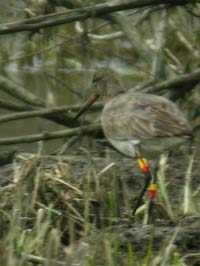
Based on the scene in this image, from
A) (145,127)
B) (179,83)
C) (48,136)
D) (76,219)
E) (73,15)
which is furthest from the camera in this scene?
(179,83)

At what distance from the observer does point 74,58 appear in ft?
33.7

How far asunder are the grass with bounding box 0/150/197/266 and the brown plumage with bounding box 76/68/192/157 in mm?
227

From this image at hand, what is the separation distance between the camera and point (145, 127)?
19.7 ft

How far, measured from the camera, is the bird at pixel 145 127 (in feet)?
19.6

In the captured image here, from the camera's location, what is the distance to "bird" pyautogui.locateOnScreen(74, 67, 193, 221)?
19.6 ft

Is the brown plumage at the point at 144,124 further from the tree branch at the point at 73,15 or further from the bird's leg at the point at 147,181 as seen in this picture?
the tree branch at the point at 73,15

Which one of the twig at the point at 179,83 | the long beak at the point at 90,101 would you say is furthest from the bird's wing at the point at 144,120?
the twig at the point at 179,83

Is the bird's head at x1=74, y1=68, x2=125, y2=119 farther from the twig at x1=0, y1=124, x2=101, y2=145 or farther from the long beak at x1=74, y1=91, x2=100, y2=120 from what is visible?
the twig at x1=0, y1=124, x2=101, y2=145

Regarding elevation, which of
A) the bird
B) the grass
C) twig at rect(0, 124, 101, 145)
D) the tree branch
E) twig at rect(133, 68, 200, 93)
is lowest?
the grass

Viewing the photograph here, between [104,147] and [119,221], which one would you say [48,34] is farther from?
[119,221]

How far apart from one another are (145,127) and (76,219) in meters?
0.73

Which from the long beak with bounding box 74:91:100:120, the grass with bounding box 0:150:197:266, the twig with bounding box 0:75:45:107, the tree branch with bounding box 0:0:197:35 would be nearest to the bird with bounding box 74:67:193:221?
the grass with bounding box 0:150:197:266

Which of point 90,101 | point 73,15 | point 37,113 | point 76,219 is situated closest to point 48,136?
point 37,113

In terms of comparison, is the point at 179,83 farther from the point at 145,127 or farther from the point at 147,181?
the point at 145,127
